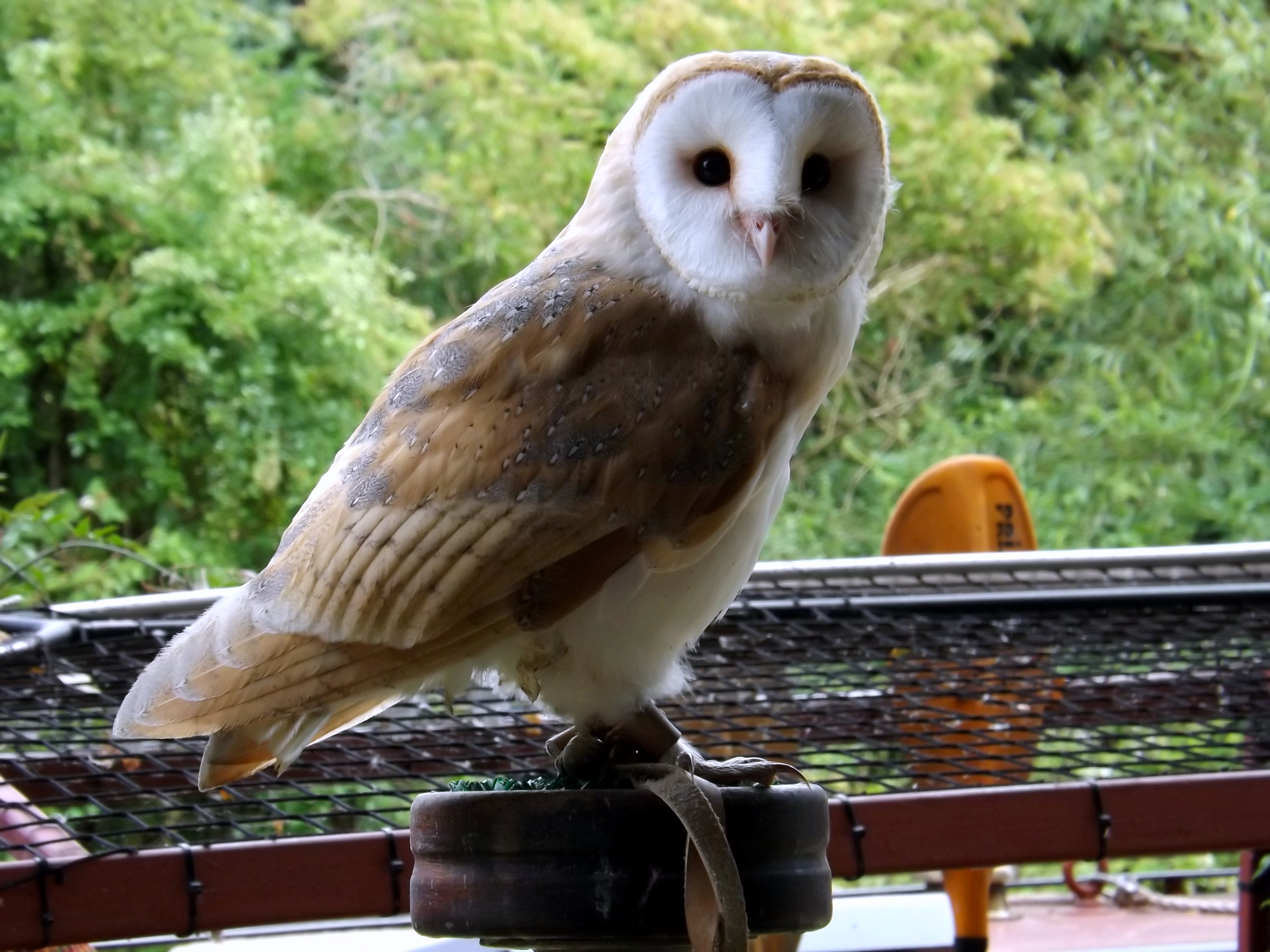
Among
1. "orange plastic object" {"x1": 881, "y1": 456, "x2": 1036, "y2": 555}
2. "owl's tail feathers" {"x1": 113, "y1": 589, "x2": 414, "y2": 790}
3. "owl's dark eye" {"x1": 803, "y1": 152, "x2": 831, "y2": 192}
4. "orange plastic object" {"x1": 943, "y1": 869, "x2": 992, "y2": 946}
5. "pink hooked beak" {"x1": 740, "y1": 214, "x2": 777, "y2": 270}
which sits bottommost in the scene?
"orange plastic object" {"x1": 943, "y1": 869, "x2": 992, "y2": 946}

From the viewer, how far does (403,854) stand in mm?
1231

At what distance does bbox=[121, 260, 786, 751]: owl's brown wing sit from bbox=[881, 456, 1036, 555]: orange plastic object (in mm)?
1477

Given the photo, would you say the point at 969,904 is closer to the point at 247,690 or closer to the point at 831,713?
the point at 831,713

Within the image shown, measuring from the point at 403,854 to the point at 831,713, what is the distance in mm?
734

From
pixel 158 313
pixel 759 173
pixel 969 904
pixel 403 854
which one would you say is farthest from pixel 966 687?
pixel 158 313

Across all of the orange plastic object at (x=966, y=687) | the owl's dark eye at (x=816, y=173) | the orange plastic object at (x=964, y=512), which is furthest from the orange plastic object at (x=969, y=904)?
the owl's dark eye at (x=816, y=173)

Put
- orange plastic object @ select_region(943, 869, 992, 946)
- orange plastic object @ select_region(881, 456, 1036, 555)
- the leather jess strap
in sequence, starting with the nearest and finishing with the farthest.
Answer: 1. the leather jess strap
2. orange plastic object @ select_region(943, 869, 992, 946)
3. orange plastic object @ select_region(881, 456, 1036, 555)

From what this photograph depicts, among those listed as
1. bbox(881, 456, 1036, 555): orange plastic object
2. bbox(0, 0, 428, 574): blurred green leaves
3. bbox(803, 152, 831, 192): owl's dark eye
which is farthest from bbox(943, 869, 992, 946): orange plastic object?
bbox(0, 0, 428, 574): blurred green leaves

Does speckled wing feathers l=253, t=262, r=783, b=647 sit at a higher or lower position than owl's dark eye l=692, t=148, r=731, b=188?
lower

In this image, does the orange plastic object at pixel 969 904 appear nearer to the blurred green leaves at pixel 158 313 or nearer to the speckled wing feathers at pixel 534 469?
the speckled wing feathers at pixel 534 469

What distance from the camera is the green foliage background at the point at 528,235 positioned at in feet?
12.9

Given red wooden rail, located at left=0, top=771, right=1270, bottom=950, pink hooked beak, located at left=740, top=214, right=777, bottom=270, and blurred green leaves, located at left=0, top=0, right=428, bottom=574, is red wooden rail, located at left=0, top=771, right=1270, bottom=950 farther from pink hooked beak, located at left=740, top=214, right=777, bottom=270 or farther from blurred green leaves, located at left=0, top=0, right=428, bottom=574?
blurred green leaves, located at left=0, top=0, right=428, bottom=574

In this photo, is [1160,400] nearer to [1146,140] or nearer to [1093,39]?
[1146,140]

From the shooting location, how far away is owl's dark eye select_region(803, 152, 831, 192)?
1122 mm
